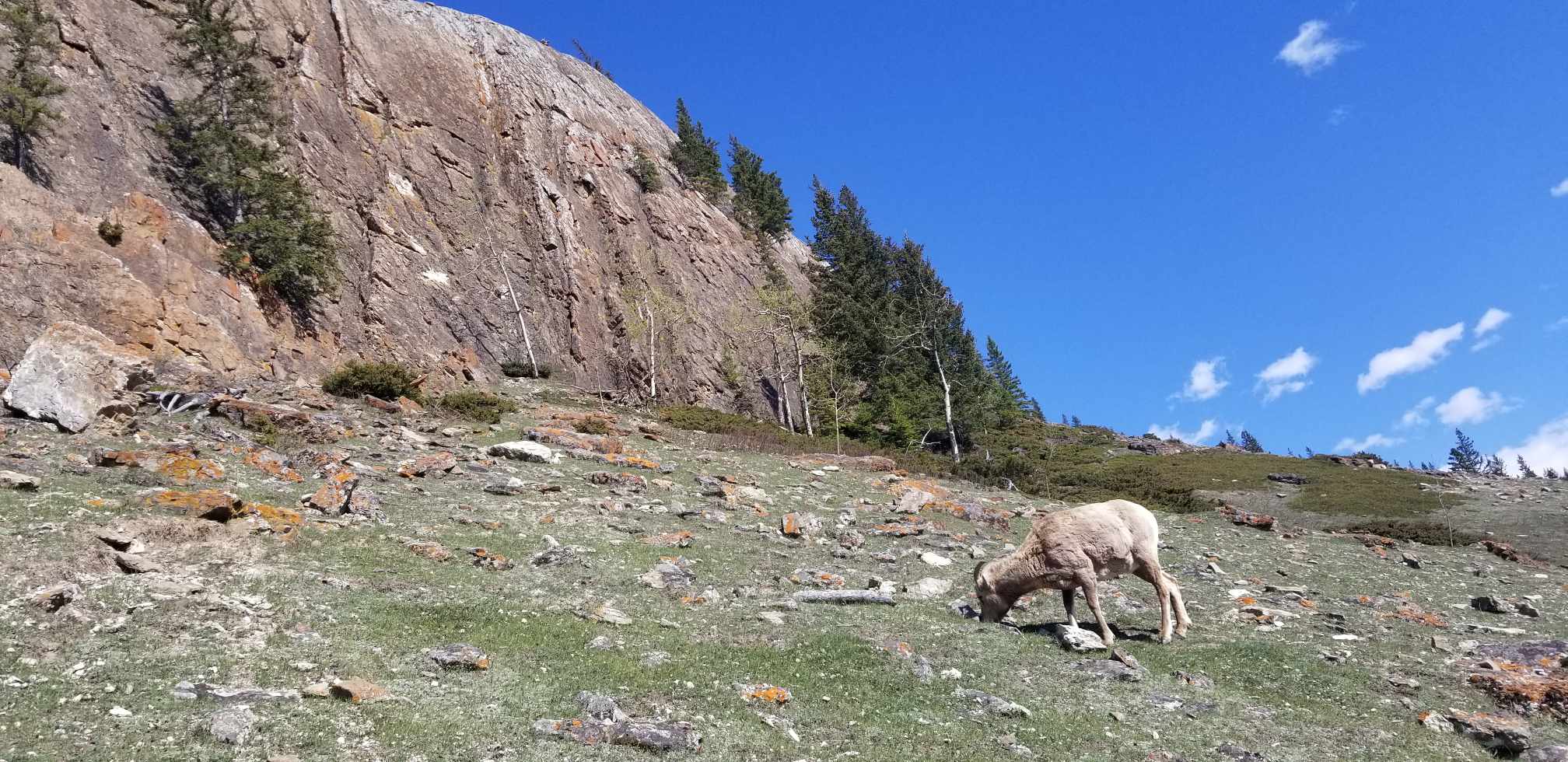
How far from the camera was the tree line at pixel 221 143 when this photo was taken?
3015 centimetres

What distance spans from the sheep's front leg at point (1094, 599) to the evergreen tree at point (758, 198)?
74298 mm

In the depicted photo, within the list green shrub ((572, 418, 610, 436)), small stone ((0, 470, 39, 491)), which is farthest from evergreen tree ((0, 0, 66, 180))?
small stone ((0, 470, 39, 491))

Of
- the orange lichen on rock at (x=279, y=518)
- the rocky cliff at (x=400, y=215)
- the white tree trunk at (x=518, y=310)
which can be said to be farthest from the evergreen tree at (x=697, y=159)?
the orange lichen on rock at (x=279, y=518)

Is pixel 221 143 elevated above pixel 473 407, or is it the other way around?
pixel 221 143

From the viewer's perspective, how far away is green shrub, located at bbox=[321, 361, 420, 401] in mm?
30344

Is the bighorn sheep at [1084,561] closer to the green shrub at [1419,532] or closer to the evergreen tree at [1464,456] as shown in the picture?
the green shrub at [1419,532]

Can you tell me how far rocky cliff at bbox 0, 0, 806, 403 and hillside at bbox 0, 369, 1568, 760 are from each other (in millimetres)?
11684

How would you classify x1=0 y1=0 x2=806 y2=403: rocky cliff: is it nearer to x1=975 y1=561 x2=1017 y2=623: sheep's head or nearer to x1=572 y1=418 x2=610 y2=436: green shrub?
x1=572 y1=418 x2=610 y2=436: green shrub

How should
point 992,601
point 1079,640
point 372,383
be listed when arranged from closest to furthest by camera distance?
1. point 1079,640
2. point 992,601
3. point 372,383

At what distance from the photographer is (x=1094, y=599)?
42.7 feet

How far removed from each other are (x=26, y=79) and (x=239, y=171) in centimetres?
769

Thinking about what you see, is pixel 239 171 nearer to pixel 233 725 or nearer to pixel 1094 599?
pixel 233 725

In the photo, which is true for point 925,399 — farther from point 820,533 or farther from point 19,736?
point 19,736

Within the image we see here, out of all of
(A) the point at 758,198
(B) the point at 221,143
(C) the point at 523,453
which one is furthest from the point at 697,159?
(C) the point at 523,453
